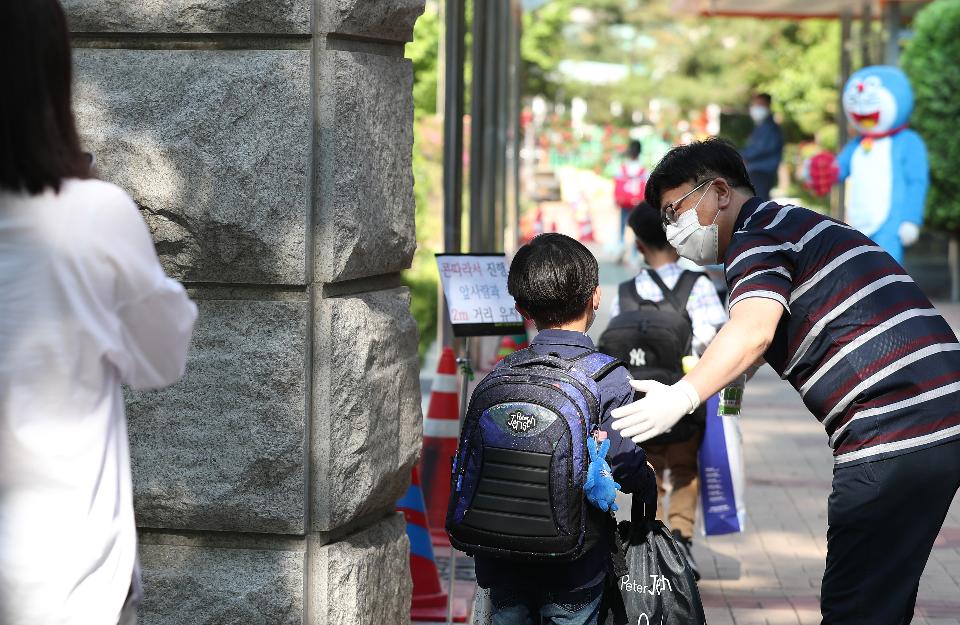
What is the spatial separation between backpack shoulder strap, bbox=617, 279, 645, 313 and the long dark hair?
3.62 metres

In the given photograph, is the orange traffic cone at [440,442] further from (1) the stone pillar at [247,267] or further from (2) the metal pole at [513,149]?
(2) the metal pole at [513,149]

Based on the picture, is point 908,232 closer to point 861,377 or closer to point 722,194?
point 722,194

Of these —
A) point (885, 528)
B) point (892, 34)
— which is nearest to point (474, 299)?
point (885, 528)

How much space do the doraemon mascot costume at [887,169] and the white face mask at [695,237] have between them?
28.4 feet

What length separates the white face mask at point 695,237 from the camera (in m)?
3.66

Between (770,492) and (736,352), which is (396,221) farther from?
(770,492)

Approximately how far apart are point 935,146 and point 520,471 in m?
14.5

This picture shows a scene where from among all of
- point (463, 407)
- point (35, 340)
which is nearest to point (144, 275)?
point (35, 340)

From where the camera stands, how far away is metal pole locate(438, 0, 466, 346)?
8.38 meters

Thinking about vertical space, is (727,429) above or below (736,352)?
below

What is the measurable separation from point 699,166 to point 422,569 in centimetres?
226

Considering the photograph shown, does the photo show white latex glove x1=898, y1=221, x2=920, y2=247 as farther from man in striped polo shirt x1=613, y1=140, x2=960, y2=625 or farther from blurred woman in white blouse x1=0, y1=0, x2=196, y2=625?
blurred woman in white blouse x1=0, y1=0, x2=196, y2=625

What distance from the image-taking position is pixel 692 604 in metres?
3.44

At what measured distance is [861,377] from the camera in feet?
10.9
